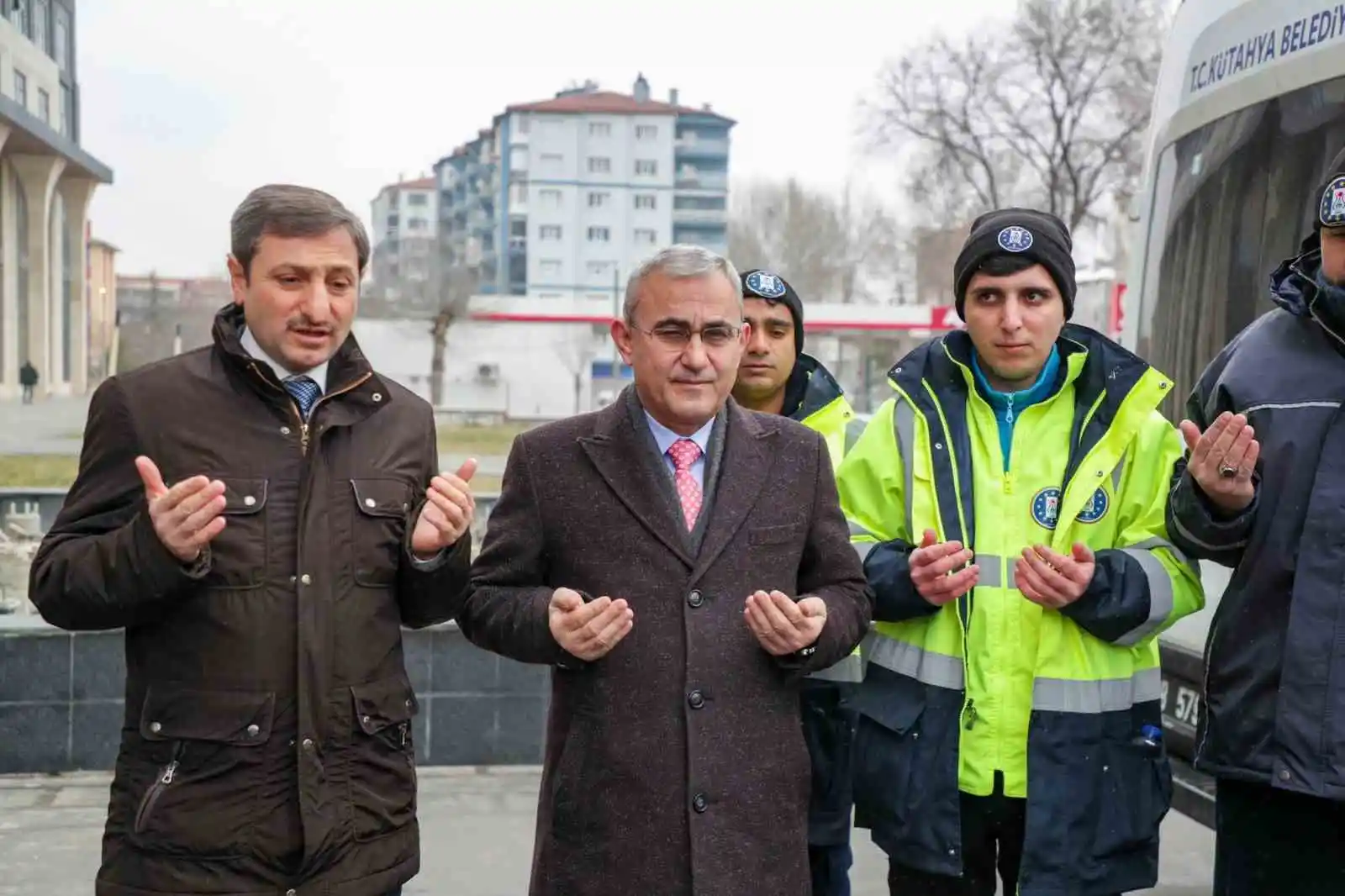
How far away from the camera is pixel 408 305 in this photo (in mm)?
38625

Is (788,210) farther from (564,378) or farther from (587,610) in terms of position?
(587,610)

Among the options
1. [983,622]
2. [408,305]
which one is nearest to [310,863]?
[983,622]

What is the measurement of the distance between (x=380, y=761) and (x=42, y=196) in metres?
10.8

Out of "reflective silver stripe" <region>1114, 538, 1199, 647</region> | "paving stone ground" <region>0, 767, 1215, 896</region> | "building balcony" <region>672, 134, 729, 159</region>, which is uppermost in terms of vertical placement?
"building balcony" <region>672, 134, 729, 159</region>

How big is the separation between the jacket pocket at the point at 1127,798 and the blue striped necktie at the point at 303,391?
1682 millimetres

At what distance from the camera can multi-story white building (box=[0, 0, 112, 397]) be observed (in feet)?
32.4

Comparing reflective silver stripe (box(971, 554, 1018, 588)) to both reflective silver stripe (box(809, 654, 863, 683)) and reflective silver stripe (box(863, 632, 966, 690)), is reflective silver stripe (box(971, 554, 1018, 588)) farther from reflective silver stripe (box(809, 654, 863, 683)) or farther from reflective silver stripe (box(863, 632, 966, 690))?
reflective silver stripe (box(809, 654, 863, 683))

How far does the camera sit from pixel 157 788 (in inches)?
95.0

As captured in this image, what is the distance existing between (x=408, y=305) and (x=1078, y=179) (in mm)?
18695

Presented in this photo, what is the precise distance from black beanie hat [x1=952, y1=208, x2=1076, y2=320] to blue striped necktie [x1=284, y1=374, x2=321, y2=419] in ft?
4.44

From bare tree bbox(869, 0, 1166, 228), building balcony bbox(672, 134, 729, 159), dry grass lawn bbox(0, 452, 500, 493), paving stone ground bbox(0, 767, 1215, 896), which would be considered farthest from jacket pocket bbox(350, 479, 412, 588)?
building balcony bbox(672, 134, 729, 159)

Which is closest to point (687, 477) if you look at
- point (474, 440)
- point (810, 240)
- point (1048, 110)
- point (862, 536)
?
point (862, 536)

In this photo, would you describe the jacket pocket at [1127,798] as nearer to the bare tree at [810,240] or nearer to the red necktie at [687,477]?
the red necktie at [687,477]

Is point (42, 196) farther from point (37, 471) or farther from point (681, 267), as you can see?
point (681, 267)
